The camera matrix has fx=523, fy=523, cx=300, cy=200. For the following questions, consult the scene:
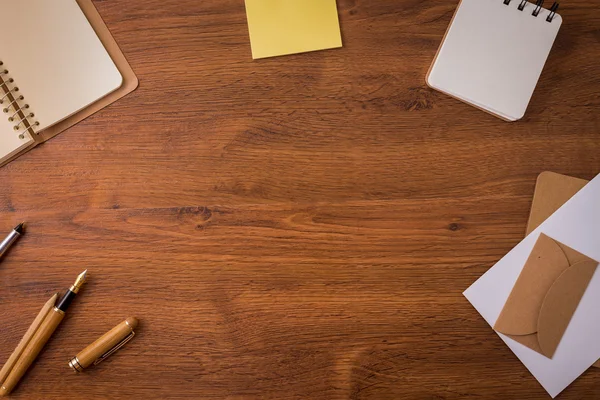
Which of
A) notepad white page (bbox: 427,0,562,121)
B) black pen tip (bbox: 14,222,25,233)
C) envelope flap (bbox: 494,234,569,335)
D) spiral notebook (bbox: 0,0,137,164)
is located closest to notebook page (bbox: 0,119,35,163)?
spiral notebook (bbox: 0,0,137,164)

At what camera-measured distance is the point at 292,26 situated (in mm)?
896

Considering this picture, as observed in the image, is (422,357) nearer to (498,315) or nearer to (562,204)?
(498,315)

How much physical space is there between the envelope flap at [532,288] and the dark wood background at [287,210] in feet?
0.13

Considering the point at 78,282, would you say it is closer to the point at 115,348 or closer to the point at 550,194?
the point at 115,348

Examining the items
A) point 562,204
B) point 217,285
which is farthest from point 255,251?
point 562,204

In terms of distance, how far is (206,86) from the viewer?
2.97ft

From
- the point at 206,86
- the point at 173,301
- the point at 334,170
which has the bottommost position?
the point at 173,301

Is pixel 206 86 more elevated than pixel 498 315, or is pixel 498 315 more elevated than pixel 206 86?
pixel 206 86

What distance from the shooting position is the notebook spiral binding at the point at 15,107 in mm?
882

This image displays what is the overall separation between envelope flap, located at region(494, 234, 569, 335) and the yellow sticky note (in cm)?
49

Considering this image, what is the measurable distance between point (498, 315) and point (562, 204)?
A: 212 mm

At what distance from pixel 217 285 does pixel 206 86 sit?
34 centimetres

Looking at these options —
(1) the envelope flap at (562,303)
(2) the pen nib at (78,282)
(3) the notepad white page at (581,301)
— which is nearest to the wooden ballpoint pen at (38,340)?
(2) the pen nib at (78,282)

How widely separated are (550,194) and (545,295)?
167mm
